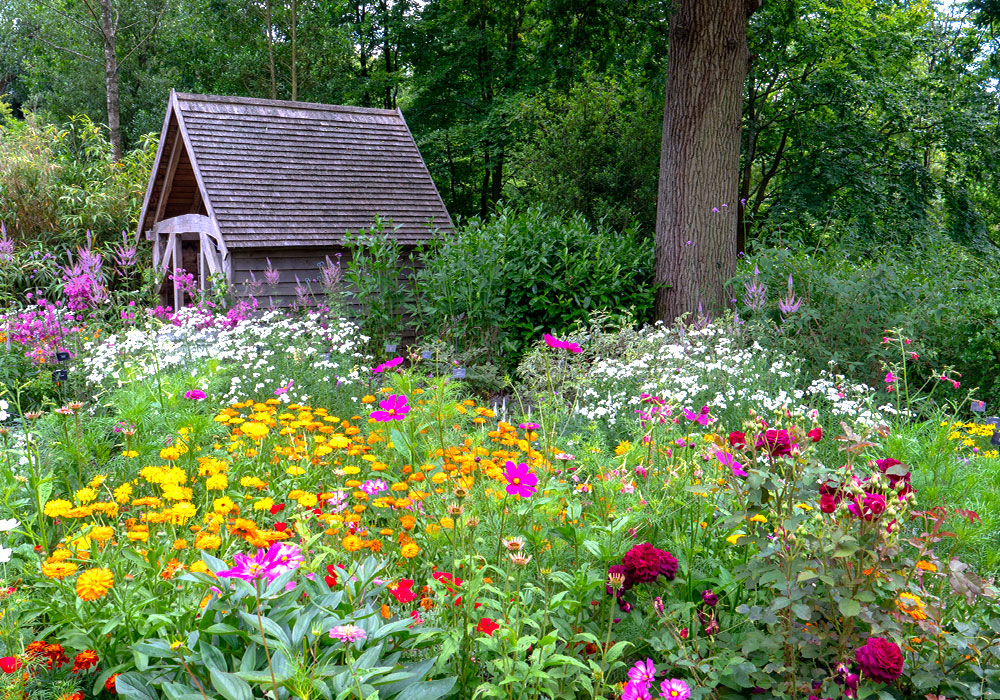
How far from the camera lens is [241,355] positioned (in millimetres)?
5953

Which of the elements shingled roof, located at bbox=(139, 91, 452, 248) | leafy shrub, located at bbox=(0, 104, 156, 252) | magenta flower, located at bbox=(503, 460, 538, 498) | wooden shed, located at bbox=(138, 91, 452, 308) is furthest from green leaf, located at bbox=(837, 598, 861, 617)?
leafy shrub, located at bbox=(0, 104, 156, 252)

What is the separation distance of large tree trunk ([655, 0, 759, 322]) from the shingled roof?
3.57 m

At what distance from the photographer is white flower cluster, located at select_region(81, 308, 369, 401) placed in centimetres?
→ 558

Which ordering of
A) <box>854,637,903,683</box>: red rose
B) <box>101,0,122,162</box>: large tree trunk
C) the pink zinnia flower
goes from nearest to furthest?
the pink zinnia flower < <box>854,637,903,683</box>: red rose < <box>101,0,122,162</box>: large tree trunk

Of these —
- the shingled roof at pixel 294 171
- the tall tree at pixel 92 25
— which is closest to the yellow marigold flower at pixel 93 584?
the shingled roof at pixel 294 171

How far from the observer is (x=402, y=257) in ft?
36.4

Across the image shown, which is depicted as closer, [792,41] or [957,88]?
[957,88]

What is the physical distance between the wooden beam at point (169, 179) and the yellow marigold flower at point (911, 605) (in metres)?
11.5

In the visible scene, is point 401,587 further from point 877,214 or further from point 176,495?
point 877,214

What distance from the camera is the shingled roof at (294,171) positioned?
10.2m

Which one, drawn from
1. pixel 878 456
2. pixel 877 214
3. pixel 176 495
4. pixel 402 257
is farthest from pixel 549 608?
pixel 877 214

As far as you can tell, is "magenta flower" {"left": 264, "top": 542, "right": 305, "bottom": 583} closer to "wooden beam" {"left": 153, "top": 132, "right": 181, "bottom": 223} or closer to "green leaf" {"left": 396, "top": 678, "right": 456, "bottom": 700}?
"green leaf" {"left": 396, "top": 678, "right": 456, "bottom": 700}

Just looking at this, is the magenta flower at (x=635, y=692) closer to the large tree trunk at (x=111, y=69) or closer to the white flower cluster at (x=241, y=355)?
the white flower cluster at (x=241, y=355)

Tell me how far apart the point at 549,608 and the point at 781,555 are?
2.14 ft
